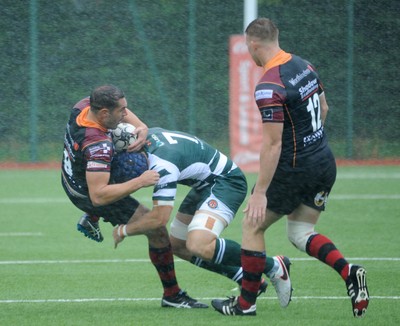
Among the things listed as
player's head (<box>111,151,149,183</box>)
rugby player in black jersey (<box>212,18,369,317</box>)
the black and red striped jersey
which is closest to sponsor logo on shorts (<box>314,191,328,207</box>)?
rugby player in black jersey (<box>212,18,369,317</box>)

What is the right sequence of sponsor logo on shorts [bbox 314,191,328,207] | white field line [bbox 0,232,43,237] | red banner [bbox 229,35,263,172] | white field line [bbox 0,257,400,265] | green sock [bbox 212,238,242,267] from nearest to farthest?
sponsor logo on shorts [bbox 314,191,328,207]
green sock [bbox 212,238,242,267]
white field line [bbox 0,257,400,265]
white field line [bbox 0,232,43,237]
red banner [bbox 229,35,263,172]

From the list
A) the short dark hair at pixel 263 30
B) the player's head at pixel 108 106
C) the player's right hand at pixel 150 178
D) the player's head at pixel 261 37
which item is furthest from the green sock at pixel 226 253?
the short dark hair at pixel 263 30

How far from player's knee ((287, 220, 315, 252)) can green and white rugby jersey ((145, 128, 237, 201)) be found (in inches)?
29.0

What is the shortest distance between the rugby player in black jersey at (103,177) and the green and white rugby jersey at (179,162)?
0.54ft

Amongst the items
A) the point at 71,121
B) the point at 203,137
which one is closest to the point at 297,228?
the point at 71,121

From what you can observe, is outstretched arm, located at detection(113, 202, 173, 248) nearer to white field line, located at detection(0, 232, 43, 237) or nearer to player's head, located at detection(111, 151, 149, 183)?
player's head, located at detection(111, 151, 149, 183)

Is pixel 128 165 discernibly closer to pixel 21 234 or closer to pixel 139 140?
pixel 139 140

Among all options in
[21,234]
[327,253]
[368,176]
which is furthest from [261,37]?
[368,176]

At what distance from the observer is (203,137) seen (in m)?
21.0

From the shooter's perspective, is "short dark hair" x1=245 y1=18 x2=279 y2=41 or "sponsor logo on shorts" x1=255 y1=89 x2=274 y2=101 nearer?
"sponsor logo on shorts" x1=255 y1=89 x2=274 y2=101

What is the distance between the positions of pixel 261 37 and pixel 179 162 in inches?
43.4

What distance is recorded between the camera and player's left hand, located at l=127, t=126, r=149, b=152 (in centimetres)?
722

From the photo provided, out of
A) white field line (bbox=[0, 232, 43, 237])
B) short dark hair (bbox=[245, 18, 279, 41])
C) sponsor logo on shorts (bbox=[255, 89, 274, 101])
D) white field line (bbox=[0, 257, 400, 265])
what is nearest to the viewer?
sponsor logo on shorts (bbox=[255, 89, 274, 101])

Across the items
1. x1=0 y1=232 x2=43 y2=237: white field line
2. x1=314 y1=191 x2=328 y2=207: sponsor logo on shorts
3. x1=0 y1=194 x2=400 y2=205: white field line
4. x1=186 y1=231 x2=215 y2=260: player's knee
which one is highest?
x1=314 y1=191 x2=328 y2=207: sponsor logo on shorts
